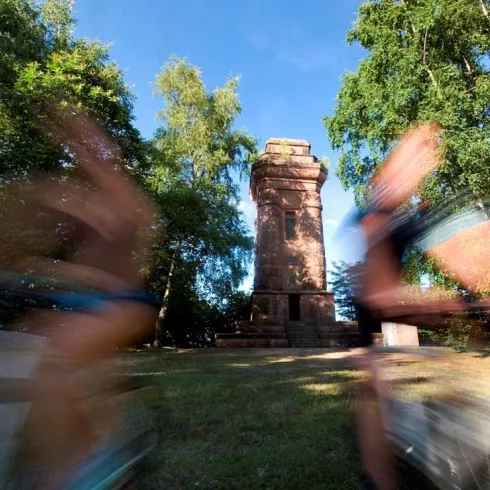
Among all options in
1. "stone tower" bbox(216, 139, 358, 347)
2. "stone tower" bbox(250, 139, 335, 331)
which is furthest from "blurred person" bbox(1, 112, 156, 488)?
"stone tower" bbox(250, 139, 335, 331)

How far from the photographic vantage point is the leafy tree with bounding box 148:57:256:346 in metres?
18.4

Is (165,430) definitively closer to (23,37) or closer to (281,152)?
(23,37)

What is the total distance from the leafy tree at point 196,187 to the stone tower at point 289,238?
5.58ft

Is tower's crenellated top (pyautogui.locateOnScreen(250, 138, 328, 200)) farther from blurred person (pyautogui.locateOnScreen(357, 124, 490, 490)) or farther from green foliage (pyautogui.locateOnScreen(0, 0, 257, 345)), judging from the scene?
blurred person (pyautogui.locateOnScreen(357, 124, 490, 490))

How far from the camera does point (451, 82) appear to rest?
11609 millimetres

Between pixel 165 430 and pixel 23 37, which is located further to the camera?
pixel 23 37

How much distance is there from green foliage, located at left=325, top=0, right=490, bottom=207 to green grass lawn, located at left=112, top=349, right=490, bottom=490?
7.74 meters

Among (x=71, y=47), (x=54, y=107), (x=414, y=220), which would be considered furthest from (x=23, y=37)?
(x=414, y=220)

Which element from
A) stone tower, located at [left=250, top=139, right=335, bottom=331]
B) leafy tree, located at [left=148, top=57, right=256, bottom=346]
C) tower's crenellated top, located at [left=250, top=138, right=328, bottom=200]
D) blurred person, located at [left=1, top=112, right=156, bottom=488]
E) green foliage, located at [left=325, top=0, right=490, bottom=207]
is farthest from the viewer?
tower's crenellated top, located at [left=250, top=138, right=328, bottom=200]

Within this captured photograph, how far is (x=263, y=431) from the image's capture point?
391 cm

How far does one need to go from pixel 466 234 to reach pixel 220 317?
88.5 ft

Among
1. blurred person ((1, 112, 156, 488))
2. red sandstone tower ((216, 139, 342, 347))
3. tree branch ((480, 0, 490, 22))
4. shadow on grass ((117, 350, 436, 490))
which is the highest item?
tree branch ((480, 0, 490, 22))

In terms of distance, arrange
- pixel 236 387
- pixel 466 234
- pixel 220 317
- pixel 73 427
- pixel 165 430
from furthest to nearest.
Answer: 1. pixel 220 317
2. pixel 236 387
3. pixel 165 430
4. pixel 73 427
5. pixel 466 234

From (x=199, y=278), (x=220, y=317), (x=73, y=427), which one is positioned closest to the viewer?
(x=73, y=427)
